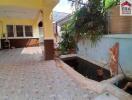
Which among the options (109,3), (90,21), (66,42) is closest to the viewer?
(109,3)

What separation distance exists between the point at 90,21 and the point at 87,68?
206 centimetres

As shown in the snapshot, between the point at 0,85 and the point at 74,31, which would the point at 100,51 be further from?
the point at 0,85

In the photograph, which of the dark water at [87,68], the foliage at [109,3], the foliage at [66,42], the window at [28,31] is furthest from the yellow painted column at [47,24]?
the window at [28,31]

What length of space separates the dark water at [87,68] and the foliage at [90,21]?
117cm

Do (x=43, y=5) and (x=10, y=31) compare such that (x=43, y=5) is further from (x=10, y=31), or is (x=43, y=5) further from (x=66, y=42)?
(x=10, y=31)

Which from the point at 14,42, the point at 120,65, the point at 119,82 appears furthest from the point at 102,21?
the point at 14,42

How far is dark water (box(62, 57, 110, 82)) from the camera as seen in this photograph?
695 cm

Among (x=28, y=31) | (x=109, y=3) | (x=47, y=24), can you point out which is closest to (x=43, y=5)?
(x=47, y=24)

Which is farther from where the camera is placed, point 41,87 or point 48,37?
point 48,37

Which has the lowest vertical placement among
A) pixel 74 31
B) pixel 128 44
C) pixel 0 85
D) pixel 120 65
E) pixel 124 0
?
pixel 0 85

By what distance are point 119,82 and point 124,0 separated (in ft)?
8.14

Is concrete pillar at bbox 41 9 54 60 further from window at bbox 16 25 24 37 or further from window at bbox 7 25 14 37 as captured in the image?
window at bbox 16 25 24 37

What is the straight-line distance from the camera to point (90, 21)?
8.38 meters

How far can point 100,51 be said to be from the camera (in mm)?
7855
